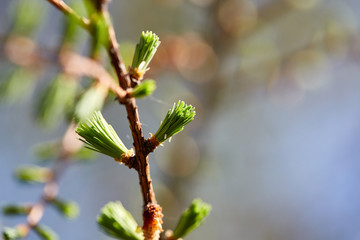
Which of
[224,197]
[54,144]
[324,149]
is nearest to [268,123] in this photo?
[324,149]

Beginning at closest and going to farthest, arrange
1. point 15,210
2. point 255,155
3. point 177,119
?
point 177,119, point 15,210, point 255,155

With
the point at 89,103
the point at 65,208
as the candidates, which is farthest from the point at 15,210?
the point at 89,103

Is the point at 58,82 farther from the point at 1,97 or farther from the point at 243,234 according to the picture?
the point at 243,234

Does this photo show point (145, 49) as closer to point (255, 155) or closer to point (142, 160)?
point (142, 160)

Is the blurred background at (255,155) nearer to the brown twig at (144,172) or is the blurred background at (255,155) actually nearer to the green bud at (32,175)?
the green bud at (32,175)

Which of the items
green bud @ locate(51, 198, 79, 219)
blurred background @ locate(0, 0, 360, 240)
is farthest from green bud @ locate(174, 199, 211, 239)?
blurred background @ locate(0, 0, 360, 240)

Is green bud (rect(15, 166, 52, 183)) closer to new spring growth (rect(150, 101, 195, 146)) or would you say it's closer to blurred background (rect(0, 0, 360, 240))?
new spring growth (rect(150, 101, 195, 146))
